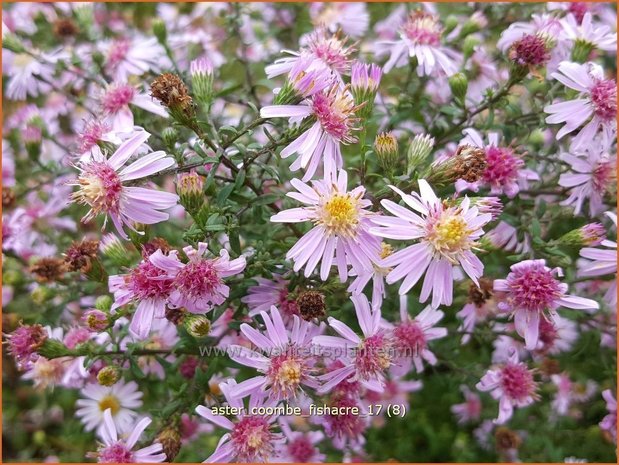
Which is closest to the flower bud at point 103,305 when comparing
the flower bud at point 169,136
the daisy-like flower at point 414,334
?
the flower bud at point 169,136

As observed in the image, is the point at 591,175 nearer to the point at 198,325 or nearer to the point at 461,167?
the point at 461,167

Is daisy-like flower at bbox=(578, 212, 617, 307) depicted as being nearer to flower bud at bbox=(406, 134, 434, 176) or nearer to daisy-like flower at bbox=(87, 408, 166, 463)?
flower bud at bbox=(406, 134, 434, 176)

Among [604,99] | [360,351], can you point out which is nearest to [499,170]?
[604,99]

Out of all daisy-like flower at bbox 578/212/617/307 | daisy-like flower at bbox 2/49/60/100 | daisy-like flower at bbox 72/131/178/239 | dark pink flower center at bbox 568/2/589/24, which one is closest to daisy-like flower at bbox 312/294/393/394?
daisy-like flower at bbox 72/131/178/239

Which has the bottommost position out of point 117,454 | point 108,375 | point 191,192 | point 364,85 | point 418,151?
point 117,454

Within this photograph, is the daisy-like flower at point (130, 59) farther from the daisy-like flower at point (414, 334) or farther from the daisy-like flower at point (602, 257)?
the daisy-like flower at point (602, 257)
